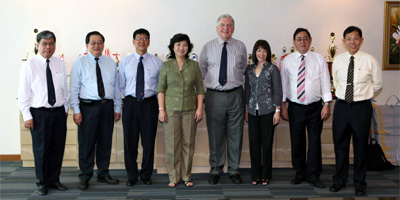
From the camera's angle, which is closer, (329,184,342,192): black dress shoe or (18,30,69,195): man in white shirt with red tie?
(18,30,69,195): man in white shirt with red tie

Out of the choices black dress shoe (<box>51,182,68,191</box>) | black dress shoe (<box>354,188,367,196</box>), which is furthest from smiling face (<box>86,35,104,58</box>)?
black dress shoe (<box>354,188,367,196</box>)

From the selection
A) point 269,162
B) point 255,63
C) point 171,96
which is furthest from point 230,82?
point 269,162

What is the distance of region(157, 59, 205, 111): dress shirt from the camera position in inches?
142

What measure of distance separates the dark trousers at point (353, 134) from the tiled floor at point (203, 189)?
0.64ft

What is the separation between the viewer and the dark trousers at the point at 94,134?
3.67 meters

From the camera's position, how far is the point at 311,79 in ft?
12.0

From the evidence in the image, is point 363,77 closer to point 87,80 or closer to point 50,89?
point 87,80

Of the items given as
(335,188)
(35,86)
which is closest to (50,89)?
(35,86)

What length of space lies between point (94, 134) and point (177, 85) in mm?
1002

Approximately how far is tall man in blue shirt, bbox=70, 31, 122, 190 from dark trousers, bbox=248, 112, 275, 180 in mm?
1497

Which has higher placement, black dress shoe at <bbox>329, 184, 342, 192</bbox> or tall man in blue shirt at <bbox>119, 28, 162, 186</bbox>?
tall man in blue shirt at <bbox>119, 28, 162, 186</bbox>

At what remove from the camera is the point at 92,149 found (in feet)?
12.3

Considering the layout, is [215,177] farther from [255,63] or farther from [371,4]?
[371,4]

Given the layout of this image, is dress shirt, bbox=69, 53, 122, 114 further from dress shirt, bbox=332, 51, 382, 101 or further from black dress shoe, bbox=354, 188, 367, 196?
→ black dress shoe, bbox=354, 188, 367, 196
